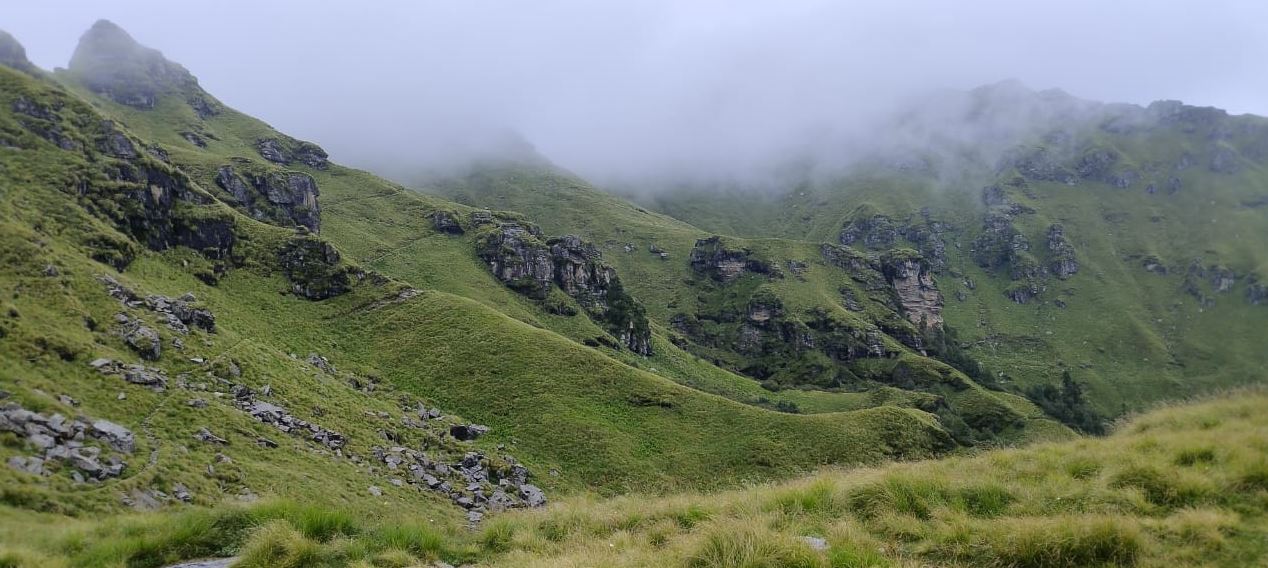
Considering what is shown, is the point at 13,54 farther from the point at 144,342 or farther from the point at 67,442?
the point at 67,442

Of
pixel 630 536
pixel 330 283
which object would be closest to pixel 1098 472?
pixel 630 536

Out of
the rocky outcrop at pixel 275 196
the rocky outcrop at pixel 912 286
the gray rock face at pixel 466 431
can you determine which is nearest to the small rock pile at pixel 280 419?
the gray rock face at pixel 466 431

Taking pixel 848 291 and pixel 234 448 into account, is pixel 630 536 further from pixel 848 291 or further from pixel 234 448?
pixel 848 291

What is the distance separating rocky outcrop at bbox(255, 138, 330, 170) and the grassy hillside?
149m

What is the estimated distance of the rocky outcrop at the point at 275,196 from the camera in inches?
3637

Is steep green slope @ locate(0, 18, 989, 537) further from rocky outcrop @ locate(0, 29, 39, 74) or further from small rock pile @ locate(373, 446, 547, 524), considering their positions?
rocky outcrop @ locate(0, 29, 39, 74)

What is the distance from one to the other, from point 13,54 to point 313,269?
379 feet

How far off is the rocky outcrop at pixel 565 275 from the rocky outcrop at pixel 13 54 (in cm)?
10378

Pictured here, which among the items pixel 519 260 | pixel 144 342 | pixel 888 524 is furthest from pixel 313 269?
pixel 888 524

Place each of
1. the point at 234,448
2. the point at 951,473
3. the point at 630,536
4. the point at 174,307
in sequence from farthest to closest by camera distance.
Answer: the point at 174,307 < the point at 234,448 < the point at 951,473 < the point at 630,536

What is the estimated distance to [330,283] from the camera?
7162 cm

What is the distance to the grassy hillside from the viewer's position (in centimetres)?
614

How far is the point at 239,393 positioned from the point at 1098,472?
4477 cm

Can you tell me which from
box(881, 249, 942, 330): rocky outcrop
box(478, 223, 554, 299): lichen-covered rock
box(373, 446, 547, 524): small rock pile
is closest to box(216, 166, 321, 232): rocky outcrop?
box(478, 223, 554, 299): lichen-covered rock
